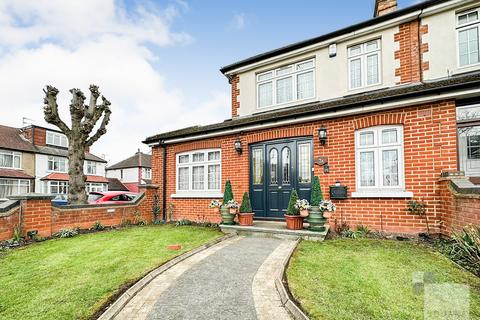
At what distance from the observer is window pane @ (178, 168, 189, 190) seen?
9.86 meters

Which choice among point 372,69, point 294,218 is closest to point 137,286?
point 294,218

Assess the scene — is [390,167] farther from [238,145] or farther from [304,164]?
[238,145]

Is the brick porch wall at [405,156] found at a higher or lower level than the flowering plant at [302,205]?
higher

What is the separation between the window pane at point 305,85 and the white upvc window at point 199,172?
379 centimetres

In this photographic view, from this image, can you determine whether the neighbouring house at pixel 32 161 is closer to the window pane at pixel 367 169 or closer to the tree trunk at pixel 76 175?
the tree trunk at pixel 76 175

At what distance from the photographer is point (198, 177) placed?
9.56 meters

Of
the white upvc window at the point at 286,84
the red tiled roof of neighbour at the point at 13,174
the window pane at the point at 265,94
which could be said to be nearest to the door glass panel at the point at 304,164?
the white upvc window at the point at 286,84

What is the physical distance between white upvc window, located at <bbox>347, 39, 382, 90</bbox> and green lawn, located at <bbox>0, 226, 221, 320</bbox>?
22.5ft

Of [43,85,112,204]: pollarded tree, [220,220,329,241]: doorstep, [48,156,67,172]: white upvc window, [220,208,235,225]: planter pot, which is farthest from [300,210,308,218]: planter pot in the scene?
[48,156,67,172]: white upvc window

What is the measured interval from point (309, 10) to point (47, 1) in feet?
30.4

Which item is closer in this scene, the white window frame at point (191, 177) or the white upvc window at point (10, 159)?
the white window frame at point (191, 177)

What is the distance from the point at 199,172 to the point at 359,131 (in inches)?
225

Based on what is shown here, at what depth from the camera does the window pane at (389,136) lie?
6317 millimetres

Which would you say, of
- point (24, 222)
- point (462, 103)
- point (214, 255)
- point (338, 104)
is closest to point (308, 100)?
point (338, 104)
